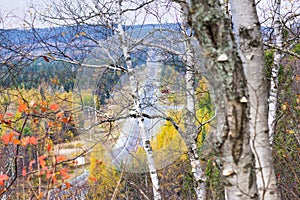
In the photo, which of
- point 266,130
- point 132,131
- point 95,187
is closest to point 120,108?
point 132,131

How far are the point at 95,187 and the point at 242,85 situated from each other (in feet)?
23.4

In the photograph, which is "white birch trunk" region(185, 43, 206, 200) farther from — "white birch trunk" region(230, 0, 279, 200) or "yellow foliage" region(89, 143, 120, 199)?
"yellow foliage" region(89, 143, 120, 199)

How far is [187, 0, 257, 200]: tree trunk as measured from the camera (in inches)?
42.6

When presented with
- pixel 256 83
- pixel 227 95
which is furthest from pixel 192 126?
pixel 227 95

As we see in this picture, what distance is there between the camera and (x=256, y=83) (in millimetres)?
1513

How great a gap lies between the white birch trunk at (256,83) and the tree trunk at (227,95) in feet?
1.12

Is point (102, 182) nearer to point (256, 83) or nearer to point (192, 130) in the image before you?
point (192, 130)

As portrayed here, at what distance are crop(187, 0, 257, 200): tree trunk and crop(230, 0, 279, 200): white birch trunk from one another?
13.5 inches

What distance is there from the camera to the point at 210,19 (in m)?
1.07

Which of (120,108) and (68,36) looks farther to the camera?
(68,36)

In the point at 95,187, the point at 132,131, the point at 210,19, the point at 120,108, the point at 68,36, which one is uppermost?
the point at 68,36

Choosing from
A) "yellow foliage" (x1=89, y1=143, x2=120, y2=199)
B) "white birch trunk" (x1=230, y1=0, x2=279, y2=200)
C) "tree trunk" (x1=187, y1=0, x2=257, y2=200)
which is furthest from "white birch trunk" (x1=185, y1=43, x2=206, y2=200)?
"yellow foliage" (x1=89, y1=143, x2=120, y2=199)

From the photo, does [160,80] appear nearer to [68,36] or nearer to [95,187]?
[68,36]

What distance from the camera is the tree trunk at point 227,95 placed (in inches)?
42.6
